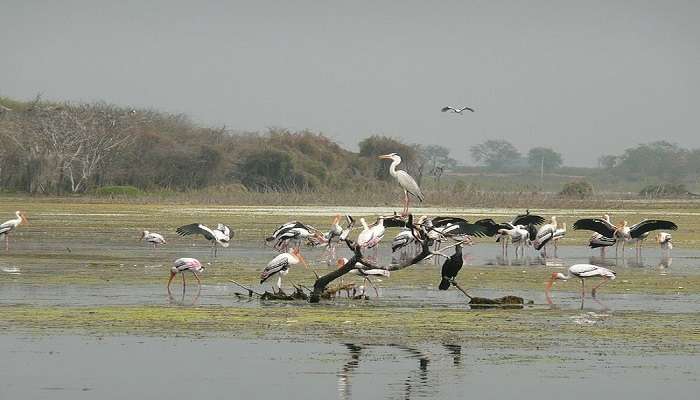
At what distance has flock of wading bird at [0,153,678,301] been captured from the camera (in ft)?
57.7

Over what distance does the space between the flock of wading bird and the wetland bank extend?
1.36 feet

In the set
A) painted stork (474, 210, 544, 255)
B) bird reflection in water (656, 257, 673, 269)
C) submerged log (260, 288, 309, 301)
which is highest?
painted stork (474, 210, 544, 255)

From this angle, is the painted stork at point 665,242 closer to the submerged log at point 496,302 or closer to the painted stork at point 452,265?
the painted stork at point 452,265

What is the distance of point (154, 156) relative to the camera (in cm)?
7962

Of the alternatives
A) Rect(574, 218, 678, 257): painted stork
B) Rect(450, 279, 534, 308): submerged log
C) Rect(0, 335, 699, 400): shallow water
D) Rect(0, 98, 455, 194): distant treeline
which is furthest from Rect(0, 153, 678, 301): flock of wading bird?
Rect(0, 98, 455, 194): distant treeline

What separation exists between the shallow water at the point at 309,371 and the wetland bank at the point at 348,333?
0.02 m

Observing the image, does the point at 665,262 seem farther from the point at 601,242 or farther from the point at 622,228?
the point at 622,228

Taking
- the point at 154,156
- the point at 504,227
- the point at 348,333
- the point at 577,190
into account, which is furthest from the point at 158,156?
the point at 348,333

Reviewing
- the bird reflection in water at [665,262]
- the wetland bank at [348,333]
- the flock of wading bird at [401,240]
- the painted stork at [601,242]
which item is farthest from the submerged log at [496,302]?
the painted stork at [601,242]

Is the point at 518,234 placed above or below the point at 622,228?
below

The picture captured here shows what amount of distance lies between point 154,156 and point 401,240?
54.0 m

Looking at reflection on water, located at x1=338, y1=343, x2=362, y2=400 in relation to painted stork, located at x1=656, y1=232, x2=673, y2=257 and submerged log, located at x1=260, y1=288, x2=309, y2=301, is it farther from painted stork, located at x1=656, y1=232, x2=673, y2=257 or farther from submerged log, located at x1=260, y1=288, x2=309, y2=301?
painted stork, located at x1=656, y1=232, x2=673, y2=257

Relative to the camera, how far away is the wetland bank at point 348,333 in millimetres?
11461

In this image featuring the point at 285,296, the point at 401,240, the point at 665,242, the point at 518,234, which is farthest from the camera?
the point at 665,242
